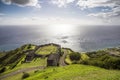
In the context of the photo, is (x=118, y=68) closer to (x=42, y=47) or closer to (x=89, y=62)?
(x=89, y=62)

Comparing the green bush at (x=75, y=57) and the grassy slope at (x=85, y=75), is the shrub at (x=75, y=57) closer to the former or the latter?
the green bush at (x=75, y=57)

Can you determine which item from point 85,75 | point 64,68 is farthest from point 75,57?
point 85,75

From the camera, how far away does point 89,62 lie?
45594 millimetres

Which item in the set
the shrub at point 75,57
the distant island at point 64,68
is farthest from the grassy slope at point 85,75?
the shrub at point 75,57

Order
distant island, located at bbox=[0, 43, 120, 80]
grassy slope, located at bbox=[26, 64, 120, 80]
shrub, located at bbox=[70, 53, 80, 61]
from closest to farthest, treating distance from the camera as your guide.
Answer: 1. grassy slope, located at bbox=[26, 64, 120, 80]
2. distant island, located at bbox=[0, 43, 120, 80]
3. shrub, located at bbox=[70, 53, 80, 61]

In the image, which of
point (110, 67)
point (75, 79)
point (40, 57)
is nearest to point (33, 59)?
point (40, 57)

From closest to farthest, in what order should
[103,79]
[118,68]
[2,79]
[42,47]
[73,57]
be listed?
[103,79] → [118,68] → [2,79] → [73,57] → [42,47]

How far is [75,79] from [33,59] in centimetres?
6166

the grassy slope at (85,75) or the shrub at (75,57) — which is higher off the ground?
the grassy slope at (85,75)

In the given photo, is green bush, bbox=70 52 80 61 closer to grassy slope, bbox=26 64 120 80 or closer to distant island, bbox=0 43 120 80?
distant island, bbox=0 43 120 80

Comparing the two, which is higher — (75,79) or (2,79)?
(75,79)

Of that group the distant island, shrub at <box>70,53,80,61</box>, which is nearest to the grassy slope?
the distant island

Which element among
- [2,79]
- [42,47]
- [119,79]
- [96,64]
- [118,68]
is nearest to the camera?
[119,79]

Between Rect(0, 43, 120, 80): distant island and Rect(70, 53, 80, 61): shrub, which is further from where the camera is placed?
Rect(70, 53, 80, 61): shrub
